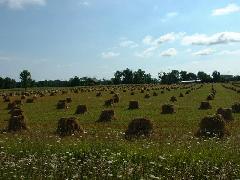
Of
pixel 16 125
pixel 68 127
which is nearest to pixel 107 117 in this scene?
pixel 16 125

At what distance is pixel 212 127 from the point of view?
23.6 m

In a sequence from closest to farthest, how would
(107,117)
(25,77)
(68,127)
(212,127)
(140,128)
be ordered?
1. (212,127)
2. (140,128)
3. (68,127)
4. (107,117)
5. (25,77)

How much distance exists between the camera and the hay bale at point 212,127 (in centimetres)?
2270

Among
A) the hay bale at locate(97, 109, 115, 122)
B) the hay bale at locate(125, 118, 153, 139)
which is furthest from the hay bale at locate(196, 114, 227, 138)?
the hay bale at locate(97, 109, 115, 122)

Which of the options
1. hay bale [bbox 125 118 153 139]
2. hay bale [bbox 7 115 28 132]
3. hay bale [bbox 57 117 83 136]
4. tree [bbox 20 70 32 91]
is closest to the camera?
hay bale [bbox 125 118 153 139]

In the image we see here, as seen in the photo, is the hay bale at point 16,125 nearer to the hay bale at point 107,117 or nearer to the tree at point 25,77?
the hay bale at point 107,117

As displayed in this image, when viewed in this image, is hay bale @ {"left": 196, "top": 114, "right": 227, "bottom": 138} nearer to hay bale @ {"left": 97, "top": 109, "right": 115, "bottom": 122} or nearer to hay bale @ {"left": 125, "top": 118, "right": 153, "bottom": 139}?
hay bale @ {"left": 125, "top": 118, "right": 153, "bottom": 139}

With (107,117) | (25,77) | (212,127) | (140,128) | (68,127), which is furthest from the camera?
(25,77)

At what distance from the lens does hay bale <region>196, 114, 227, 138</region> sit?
74.5 ft

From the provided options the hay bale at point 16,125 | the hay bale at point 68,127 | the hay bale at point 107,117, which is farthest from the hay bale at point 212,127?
the hay bale at point 16,125

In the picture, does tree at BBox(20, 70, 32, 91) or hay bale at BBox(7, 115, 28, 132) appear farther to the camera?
tree at BBox(20, 70, 32, 91)

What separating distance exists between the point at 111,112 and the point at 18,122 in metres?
6.87

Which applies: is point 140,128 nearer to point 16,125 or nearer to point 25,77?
point 16,125

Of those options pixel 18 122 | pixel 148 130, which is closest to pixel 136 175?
pixel 148 130
